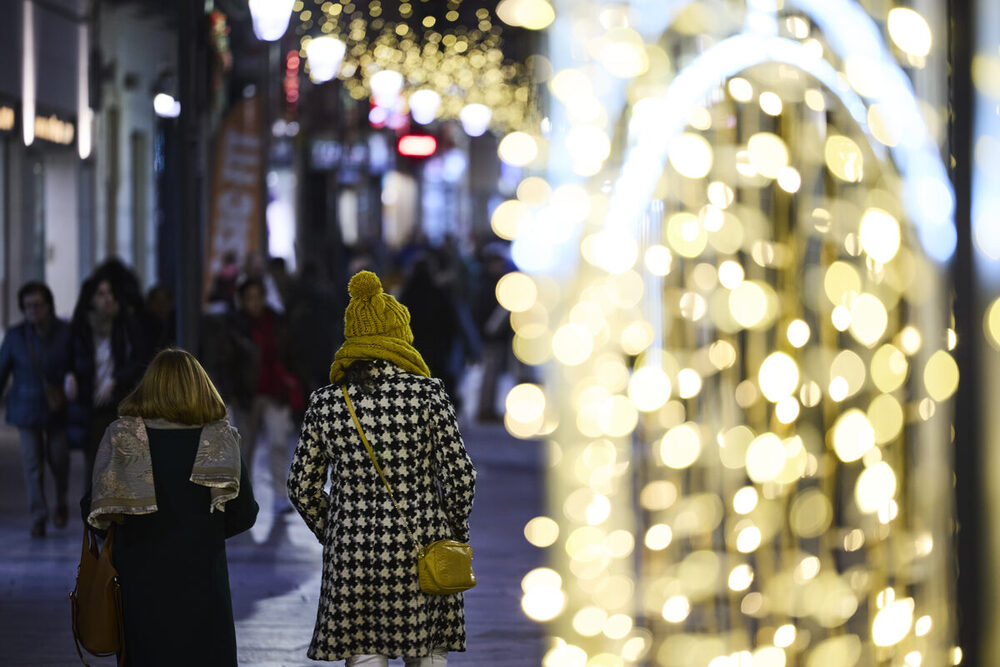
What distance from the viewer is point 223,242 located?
15.1 m

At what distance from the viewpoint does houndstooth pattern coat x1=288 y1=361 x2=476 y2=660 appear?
5059mm

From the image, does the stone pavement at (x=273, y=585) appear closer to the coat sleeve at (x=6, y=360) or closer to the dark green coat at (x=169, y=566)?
the dark green coat at (x=169, y=566)

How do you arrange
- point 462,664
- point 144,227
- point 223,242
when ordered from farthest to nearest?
point 144,227 < point 223,242 < point 462,664

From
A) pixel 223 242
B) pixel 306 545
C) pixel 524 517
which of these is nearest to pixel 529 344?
pixel 223 242

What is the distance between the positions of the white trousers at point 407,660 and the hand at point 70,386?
5808 mm

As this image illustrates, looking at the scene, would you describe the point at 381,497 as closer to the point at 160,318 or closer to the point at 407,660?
the point at 407,660

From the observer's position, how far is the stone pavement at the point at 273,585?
7324 mm

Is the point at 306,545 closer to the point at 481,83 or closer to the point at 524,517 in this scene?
the point at 524,517

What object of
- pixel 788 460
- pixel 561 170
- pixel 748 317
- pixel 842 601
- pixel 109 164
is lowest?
pixel 842 601

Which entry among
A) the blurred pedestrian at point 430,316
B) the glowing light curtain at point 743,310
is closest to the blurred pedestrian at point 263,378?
the blurred pedestrian at point 430,316

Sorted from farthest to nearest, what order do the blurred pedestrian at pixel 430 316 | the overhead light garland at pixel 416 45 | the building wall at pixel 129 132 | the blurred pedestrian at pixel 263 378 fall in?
1. the building wall at pixel 129 132
2. the overhead light garland at pixel 416 45
3. the blurred pedestrian at pixel 430 316
4. the blurred pedestrian at pixel 263 378

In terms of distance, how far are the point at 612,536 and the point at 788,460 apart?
0.75 metres

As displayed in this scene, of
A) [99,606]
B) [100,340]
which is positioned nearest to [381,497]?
[99,606]

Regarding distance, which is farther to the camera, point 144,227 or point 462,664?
point 144,227
